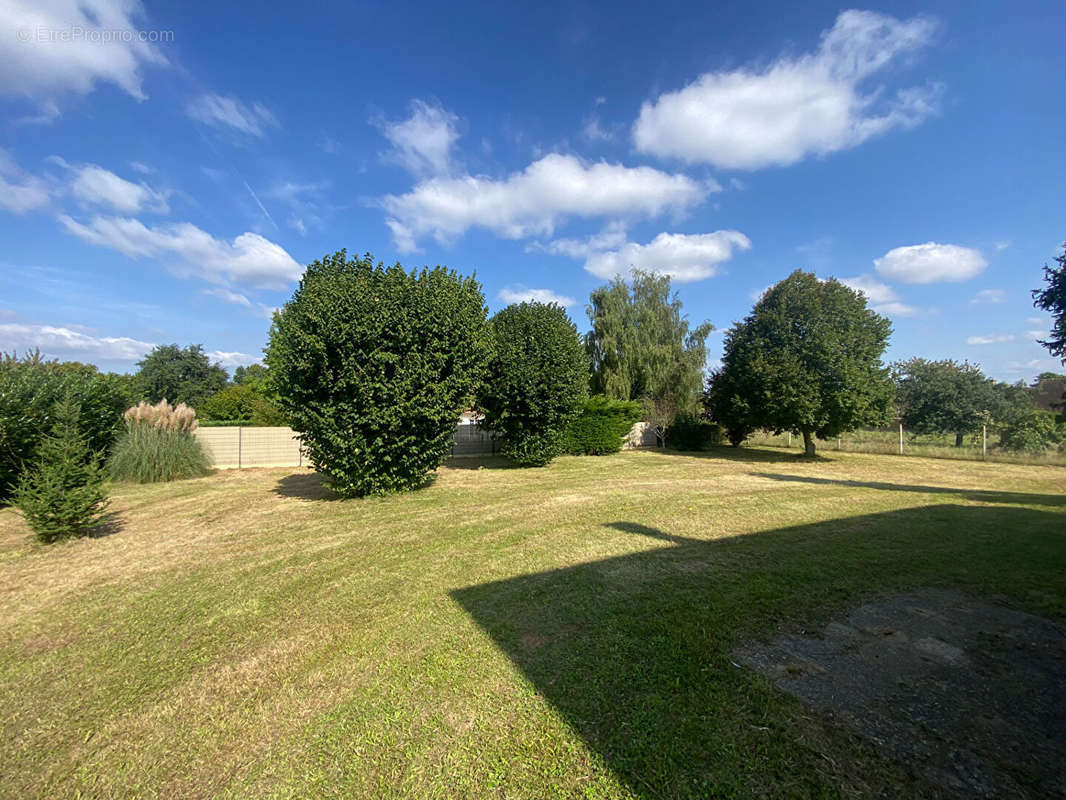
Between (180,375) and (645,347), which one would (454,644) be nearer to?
(645,347)

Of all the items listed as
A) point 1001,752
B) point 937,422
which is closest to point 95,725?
point 1001,752

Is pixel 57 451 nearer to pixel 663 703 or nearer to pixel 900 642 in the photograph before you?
pixel 663 703

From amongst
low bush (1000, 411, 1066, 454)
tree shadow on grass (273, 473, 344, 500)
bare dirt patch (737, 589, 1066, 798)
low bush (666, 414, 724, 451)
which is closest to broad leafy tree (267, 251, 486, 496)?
tree shadow on grass (273, 473, 344, 500)

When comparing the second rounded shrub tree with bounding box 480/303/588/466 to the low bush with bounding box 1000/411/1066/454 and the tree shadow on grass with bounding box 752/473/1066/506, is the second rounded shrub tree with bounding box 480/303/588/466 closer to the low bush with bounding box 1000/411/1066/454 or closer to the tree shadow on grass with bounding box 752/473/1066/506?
the tree shadow on grass with bounding box 752/473/1066/506

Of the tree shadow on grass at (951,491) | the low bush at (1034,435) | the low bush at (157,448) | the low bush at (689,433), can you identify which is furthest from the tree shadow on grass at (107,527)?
the low bush at (1034,435)

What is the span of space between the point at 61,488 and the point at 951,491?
1570 centimetres

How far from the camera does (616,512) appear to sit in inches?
277

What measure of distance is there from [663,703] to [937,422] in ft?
108

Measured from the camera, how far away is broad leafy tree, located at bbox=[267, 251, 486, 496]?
24.3ft

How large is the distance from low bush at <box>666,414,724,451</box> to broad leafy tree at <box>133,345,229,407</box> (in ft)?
145

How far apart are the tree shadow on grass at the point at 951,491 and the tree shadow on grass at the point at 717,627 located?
305cm

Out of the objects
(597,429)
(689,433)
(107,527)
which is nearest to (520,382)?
(597,429)

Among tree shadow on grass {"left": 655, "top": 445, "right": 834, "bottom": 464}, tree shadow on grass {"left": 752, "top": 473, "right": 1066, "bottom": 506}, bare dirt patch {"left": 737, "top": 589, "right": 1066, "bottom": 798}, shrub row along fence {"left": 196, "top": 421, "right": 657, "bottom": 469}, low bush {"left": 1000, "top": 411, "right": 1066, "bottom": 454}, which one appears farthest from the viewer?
low bush {"left": 1000, "top": 411, "right": 1066, "bottom": 454}

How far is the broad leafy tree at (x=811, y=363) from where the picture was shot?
50.7 ft
